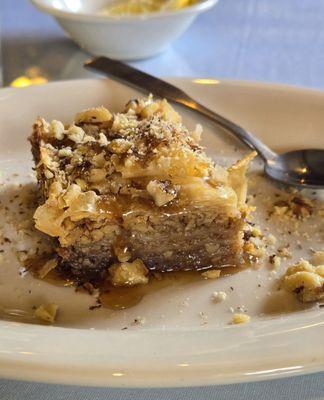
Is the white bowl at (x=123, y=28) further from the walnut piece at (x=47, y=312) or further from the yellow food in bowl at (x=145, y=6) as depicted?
the walnut piece at (x=47, y=312)

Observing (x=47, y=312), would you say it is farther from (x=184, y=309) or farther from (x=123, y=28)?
(x=123, y=28)

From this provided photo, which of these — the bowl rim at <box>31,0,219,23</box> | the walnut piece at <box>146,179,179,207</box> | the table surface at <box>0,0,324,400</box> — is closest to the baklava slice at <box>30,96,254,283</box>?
the walnut piece at <box>146,179,179,207</box>

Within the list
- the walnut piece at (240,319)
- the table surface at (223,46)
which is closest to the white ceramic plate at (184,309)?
the walnut piece at (240,319)

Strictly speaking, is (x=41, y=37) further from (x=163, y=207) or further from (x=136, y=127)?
(x=163, y=207)

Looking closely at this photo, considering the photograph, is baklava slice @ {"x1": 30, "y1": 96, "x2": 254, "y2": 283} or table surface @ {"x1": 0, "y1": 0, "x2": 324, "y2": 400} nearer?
baklava slice @ {"x1": 30, "y1": 96, "x2": 254, "y2": 283}

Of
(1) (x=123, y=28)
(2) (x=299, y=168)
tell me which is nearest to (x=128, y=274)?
A: (2) (x=299, y=168)

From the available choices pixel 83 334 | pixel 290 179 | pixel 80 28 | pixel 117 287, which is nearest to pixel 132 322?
pixel 117 287

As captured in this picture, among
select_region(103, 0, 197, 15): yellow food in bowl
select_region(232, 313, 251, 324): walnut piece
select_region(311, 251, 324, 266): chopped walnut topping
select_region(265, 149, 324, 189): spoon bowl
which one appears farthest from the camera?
select_region(103, 0, 197, 15): yellow food in bowl

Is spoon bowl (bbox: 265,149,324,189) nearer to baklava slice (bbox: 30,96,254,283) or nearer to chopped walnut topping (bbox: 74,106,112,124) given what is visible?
baklava slice (bbox: 30,96,254,283)
